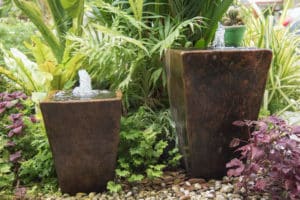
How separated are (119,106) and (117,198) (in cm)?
52

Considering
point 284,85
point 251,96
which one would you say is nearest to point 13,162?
point 251,96

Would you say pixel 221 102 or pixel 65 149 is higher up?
pixel 221 102

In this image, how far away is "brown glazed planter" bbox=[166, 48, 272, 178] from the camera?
5.88ft

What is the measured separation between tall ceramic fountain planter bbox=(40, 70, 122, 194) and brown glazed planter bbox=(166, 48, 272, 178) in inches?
15.3

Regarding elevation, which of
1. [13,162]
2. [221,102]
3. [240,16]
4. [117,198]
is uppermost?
[240,16]

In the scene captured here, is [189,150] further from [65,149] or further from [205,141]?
[65,149]

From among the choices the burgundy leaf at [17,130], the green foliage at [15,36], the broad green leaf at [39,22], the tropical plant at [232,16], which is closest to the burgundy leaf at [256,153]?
the burgundy leaf at [17,130]

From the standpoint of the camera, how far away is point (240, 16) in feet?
12.3

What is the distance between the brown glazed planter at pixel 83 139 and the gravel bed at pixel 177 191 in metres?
0.10

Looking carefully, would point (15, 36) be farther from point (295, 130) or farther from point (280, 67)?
point (295, 130)

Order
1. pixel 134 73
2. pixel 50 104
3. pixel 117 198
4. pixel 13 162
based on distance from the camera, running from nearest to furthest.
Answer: pixel 50 104 < pixel 117 198 < pixel 13 162 < pixel 134 73

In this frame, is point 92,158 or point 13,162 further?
point 13,162

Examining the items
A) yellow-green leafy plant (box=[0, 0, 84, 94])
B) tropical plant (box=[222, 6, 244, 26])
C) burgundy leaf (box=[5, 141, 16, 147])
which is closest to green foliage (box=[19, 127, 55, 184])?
burgundy leaf (box=[5, 141, 16, 147])

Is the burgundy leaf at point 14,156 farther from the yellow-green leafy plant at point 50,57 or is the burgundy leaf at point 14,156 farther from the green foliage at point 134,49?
the green foliage at point 134,49
